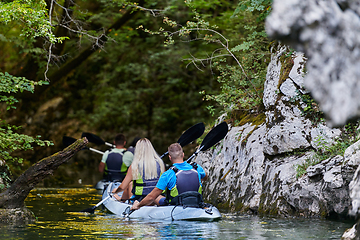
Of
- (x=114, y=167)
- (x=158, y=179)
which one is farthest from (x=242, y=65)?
(x=114, y=167)

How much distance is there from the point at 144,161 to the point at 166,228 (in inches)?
65.4

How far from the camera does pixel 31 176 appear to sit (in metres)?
5.77

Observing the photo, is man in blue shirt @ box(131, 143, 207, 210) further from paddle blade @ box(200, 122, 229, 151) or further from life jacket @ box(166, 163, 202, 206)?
paddle blade @ box(200, 122, 229, 151)

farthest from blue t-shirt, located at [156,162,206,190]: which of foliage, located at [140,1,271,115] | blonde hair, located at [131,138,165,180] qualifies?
foliage, located at [140,1,271,115]

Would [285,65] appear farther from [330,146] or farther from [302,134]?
[330,146]

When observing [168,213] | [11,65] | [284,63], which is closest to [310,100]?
[284,63]

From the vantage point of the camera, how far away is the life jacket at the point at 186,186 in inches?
238

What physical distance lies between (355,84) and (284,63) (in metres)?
5.13

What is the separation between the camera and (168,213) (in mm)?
6176

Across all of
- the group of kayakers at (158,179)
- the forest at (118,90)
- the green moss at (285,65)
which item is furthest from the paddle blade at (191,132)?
the forest at (118,90)

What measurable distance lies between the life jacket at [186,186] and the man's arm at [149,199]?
244 millimetres

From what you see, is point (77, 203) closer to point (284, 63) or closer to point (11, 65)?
point (284, 63)

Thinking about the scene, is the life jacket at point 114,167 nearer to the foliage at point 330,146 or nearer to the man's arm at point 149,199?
the man's arm at point 149,199

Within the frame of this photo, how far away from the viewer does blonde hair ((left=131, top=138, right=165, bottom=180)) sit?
22.6 feet
